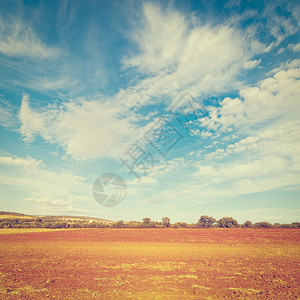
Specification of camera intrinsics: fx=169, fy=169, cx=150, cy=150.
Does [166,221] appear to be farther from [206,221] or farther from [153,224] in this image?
→ [206,221]

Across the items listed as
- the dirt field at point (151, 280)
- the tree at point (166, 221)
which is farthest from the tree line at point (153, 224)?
the dirt field at point (151, 280)

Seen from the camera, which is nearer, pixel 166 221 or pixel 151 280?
pixel 151 280

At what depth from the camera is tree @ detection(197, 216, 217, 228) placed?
68.9 metres

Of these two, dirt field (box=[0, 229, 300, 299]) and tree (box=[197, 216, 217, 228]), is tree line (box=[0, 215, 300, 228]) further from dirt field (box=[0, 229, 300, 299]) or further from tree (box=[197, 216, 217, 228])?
dirt field (box=[0, 229, 300, 299])

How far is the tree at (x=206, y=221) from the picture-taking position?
68931 millimetres

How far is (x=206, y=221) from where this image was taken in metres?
70.8

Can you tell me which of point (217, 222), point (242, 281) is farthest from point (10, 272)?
point (217, 222)

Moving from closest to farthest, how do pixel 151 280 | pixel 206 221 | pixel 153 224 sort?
pixel 151 280
pixel 153 224
pixel 206 221

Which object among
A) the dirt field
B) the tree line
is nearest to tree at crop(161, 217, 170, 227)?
the tree line

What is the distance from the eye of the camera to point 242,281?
889 cm

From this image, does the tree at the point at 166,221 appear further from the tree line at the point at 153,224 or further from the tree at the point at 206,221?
the tree at the point at 206,221

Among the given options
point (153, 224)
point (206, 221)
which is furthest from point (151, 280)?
point (206, 221)

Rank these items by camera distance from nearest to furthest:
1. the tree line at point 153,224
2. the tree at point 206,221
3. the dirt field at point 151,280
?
the dirt field at point 151,280
the tree line at point 153,224
the tree at point 206,221

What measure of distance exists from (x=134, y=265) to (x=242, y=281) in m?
7.09
